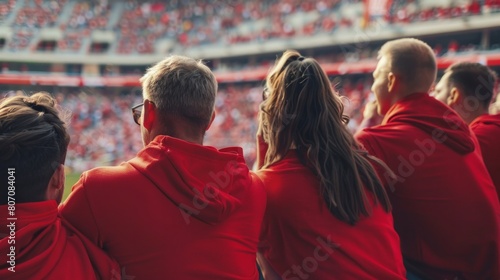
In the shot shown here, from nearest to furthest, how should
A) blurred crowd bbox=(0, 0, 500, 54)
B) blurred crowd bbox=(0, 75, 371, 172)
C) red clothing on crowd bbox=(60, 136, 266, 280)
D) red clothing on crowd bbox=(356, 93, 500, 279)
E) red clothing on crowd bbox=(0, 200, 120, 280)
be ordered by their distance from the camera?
red clothing on crowd bbox=(0, 200, 120, 280), red clothing on crowd bbox=(60, 136, 266, 280), red clothing on crowd bbox=(356, 93, 500, 279), blurred crowd bbox=(0, 75, 371, 172), blurred crowd bbox=(0, 0, 500, 54)

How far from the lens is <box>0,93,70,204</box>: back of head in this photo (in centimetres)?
103

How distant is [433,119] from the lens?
1.75m

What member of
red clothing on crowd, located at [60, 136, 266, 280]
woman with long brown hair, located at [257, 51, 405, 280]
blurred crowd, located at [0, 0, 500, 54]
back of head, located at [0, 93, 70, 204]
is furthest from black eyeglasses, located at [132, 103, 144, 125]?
blurred crowd, located at [0, 0, 500, 54]

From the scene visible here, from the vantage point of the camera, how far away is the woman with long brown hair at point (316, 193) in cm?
137

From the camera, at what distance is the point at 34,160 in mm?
1056

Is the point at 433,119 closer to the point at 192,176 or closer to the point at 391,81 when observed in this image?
the point at 391,81

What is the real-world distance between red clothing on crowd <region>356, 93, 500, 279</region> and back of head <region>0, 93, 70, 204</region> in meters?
1.03

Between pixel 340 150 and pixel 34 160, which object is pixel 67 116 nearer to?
pixel 34 160

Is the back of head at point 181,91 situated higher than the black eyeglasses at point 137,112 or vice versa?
the back of head at point 181,91

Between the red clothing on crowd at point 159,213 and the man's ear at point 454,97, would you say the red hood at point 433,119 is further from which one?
the red clothing on crowd at point 159,213

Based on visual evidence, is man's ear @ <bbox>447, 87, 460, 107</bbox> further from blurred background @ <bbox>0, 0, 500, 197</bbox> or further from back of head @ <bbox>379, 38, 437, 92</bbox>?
blurred background @ <bbox>0, 0, 500, 197</bbox>

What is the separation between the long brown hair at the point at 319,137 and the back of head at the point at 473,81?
3.26 ft

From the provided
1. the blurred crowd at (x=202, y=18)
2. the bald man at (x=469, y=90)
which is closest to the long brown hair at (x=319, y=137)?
the bald man at (x=469, y=90)

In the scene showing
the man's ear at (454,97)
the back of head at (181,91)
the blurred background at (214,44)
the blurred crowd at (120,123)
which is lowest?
the blurred crowd at (120,123)
